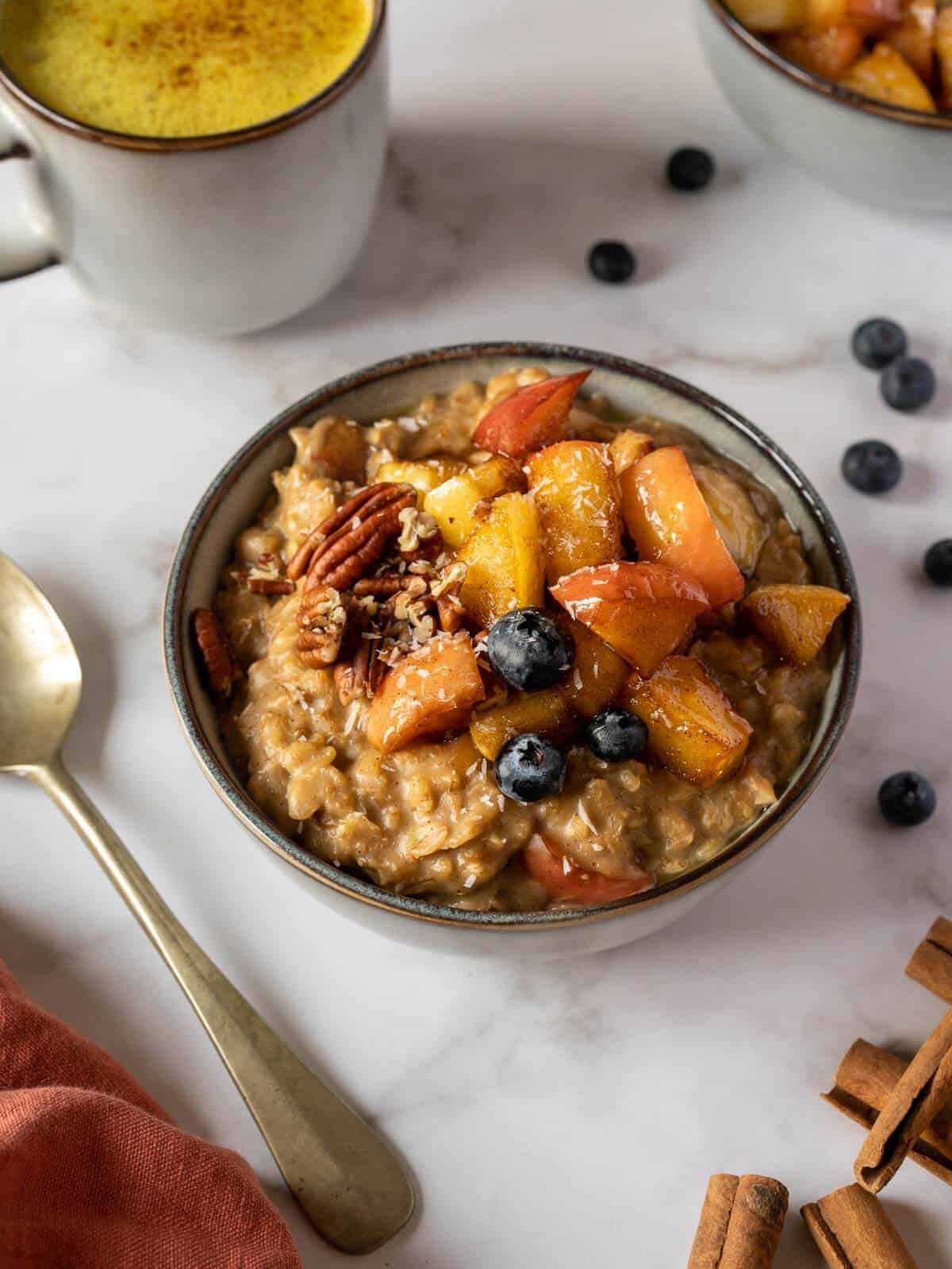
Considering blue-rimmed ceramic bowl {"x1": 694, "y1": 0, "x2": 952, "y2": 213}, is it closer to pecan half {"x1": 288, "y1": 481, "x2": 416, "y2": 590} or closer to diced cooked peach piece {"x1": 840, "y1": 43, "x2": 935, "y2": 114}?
diced cooked peach piece {"x1": 840, "y1": 43, "x2": 935, "y2": 114}

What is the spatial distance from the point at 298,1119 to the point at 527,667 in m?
0.65

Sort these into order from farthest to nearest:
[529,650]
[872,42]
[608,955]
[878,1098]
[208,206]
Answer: [872,42], [208,206], [608,955], [878,1098], [529,650]

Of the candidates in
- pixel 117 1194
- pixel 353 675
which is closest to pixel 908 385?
pixel 353 675

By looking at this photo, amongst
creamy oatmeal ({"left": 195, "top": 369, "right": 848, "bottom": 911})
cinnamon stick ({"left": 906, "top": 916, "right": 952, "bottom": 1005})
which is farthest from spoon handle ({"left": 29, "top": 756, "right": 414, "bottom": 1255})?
cinnamon stick ({"left": 906, "top": 916, "right": 952, "bottom": 1005})

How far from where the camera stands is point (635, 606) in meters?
1.69

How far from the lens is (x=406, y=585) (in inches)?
72.3

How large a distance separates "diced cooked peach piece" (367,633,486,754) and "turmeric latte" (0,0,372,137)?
905 millimetres

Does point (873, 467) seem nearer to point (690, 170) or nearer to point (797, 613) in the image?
point (797, 613)

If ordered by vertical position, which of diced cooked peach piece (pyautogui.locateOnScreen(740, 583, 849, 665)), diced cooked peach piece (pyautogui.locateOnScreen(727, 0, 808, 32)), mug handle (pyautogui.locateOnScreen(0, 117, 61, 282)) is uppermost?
diced cooked peach piece (pyautogui.locateOnScreen(727, 0, 808, 32))

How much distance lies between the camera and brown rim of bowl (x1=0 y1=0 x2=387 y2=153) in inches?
Result: 79.4

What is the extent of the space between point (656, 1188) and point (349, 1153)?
388mm

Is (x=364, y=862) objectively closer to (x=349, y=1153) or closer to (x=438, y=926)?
(x=438, y=926)

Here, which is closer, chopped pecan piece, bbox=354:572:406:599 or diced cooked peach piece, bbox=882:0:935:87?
chopped pecan piece, bbox=354:572:406:599

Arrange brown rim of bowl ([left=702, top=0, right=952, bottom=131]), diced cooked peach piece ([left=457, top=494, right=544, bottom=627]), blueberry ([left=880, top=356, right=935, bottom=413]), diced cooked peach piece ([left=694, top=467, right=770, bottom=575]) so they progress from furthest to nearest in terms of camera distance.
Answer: blueberry ([left=880, top=356, right=935, bottom=413]) < brown rim of bowl ([left=702, top=0, right=952, bottom=131]) < diced cooked peach piece ([left=694, top=467, right=770, bottom=575]) < diced cooked peach piece ([left=457, top=494, right=544, bottom=627])
